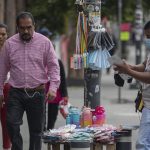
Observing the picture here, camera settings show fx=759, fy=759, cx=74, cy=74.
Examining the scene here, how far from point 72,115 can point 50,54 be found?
761 millimetres

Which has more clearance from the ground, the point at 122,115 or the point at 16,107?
the point at 16,107

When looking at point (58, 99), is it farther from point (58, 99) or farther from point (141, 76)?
point (141, 76)

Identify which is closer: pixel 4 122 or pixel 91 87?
pixel 91 87

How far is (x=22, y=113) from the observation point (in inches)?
352

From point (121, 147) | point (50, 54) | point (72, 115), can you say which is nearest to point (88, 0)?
point (50, 54)

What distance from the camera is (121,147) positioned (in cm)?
803

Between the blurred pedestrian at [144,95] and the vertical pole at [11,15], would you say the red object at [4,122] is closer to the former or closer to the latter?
the blurred pedestrian at [144,95]

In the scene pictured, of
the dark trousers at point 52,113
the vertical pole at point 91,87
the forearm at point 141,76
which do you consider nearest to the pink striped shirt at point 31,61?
the vertical pole at point 91,87

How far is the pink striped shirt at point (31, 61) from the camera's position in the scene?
883cm

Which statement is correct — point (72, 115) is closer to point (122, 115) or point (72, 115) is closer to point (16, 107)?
point (16, 107)

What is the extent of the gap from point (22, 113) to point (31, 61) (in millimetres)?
627

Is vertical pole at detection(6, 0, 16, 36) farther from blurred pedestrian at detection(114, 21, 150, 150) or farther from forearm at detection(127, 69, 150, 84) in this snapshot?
forearm at detection(127, 69, 150, 84)

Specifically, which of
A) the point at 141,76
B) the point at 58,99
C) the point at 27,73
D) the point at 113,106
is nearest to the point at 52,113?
the point at 58,99

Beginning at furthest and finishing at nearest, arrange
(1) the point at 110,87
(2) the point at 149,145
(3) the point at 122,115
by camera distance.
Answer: (1) the point at 110,87
(3) the point at 122,115
(2) the point at 149,145
